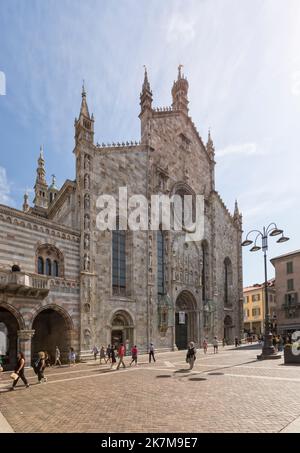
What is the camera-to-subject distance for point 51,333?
28281 mm

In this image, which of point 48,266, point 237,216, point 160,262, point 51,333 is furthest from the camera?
point 237,216

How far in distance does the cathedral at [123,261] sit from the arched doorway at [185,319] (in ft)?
0.41

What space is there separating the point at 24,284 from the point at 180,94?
33569 millimetres

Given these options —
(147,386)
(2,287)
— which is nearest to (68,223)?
(2,287)

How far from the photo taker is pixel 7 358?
2711cm

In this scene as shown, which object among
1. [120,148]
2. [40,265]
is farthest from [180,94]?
[40,265]

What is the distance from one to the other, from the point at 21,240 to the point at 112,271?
9.99 m

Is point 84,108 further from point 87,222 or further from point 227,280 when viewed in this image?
point 227,280

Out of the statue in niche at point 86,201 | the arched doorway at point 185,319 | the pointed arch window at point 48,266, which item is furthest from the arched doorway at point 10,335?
the arched doorway at point 185,319

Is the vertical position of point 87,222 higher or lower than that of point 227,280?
higher

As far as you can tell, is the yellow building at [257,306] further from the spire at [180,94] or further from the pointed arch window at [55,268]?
the pointed arch window at [55,268]

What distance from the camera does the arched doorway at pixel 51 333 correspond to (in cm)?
2705

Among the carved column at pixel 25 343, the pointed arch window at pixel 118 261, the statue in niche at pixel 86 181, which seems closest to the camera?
the carved column at pixel 25 343
